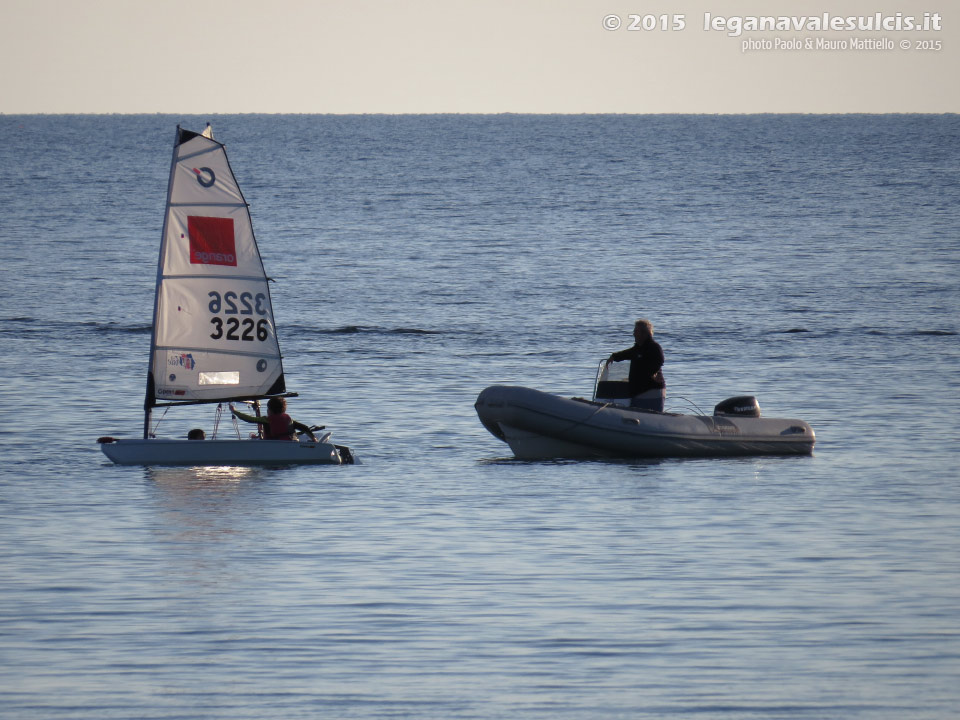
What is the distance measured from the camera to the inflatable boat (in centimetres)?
2073

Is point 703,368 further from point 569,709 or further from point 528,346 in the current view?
point 569,709

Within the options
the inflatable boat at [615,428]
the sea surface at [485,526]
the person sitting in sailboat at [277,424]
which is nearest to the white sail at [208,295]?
the person sitting in sailboat at [277,424]

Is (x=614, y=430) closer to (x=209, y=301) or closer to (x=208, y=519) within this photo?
(x=209, y=301)

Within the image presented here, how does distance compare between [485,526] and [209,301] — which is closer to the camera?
[485,526]

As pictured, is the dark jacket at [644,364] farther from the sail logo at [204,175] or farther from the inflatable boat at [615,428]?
the sail logo at [204,175]

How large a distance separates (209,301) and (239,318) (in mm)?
476

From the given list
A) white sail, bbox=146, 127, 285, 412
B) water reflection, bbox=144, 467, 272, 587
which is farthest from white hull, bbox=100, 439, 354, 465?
white sail, bbox=146, 127, 285, 412

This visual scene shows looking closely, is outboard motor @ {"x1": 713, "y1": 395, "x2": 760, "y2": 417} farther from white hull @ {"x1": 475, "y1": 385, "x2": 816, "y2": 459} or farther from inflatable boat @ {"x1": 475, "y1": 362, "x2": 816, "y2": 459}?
white hull @ {"x1": 475, "y1": 385, "x2": 816, "y2": 459}

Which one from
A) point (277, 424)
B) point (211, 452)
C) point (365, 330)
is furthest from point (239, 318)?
point (365, 330)

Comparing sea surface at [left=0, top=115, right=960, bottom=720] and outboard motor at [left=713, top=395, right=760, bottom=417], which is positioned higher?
outboard motor at [left=713, top=395, right=760, bottom=417]

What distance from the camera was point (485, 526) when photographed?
15969 millimetres

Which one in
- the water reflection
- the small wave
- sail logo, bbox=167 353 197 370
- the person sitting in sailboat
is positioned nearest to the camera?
the water reflection

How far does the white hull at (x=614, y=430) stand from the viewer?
20.7 m

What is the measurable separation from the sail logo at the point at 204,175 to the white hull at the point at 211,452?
3.56m
